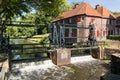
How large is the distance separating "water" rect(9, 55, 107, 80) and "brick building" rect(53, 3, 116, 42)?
1600 centimetres

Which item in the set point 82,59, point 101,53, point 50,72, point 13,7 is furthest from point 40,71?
point 101,53

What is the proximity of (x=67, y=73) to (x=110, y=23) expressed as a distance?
30421 millimetres

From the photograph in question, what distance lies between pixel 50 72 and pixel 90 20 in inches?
899

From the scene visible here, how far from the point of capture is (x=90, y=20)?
1475 inches

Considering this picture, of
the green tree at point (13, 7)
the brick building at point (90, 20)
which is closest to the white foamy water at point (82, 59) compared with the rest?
the green tree at point (13, 7)

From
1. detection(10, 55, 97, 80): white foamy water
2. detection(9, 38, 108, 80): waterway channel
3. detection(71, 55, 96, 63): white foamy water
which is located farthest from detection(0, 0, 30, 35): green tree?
detection(71, 55, 96, 63): white foamy water

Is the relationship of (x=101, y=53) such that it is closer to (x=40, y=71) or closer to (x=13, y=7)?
(x=40, y=71)

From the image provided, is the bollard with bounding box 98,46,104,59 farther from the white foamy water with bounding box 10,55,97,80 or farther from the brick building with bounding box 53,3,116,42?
the brick building with bounding box 53,3,116,42

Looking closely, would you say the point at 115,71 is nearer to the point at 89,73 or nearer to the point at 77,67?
the point at 89,73

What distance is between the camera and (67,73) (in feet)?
54.9

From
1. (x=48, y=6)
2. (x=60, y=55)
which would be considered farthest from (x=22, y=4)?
(x=60, y=55)

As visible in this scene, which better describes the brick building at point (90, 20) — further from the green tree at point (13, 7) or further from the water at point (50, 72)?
the green tree at point (13, 7)

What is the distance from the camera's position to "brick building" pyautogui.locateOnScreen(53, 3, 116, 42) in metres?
36.5

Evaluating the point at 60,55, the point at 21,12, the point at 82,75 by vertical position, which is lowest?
the point at 82,75
